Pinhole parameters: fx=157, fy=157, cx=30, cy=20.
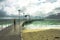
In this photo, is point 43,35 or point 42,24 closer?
point 43,35

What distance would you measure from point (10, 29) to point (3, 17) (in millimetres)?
305

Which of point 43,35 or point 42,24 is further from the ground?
point 42,24

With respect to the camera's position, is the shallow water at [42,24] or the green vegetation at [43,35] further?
the shallow water at [42,24]

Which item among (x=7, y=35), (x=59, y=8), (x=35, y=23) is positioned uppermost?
(x=59, y=8)

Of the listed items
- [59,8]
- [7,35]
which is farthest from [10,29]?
[59,8]

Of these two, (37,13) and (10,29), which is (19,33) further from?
(37,13)

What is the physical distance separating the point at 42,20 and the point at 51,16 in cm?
20

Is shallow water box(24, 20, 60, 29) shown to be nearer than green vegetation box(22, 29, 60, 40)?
No

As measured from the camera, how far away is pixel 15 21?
3117 mm

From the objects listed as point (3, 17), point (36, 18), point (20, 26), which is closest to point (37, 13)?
point (36, 18)

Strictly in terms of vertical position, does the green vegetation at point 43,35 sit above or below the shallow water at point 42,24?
below

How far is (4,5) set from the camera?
3156mm

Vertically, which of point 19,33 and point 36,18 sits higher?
point 36,18

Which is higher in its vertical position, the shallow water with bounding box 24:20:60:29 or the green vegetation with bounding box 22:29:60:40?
the shallow water with bounding box 24:20:60:29
